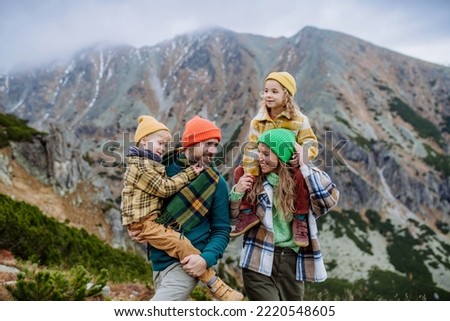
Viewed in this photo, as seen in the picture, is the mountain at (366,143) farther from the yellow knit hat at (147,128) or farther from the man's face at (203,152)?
the man's face at (203,152)

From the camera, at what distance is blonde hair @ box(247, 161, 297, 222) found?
4.15 meters

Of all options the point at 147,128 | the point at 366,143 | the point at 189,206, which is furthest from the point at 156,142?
the point at 366,143

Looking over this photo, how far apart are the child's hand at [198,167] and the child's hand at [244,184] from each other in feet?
1.27

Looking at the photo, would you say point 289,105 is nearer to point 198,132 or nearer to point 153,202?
point 198,132

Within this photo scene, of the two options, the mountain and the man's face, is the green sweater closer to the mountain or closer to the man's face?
the man's face

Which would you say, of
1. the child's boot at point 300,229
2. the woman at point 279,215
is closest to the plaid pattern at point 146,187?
the woman at point 279,215

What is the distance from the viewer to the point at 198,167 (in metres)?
3.98

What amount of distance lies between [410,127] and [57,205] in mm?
146888

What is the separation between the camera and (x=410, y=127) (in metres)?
149

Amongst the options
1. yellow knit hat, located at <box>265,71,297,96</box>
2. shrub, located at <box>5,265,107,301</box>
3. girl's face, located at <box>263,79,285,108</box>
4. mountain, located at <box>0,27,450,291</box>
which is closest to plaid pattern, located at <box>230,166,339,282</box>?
girl's face, located at <box>263,79,285,108</box>

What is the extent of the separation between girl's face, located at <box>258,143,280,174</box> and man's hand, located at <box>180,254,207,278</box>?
1.09 metres

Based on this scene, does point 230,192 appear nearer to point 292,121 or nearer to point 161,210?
point 161,210

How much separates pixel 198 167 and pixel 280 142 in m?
0.83

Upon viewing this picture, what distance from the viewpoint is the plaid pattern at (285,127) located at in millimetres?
4355
